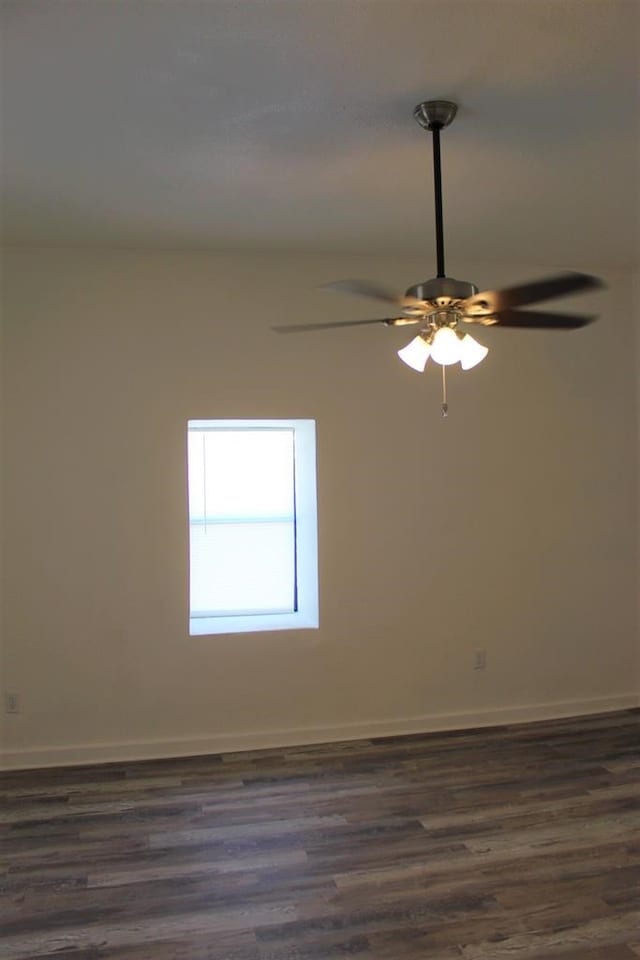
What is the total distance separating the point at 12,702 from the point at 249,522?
1.64 meters

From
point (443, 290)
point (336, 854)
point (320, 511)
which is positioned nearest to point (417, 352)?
point (443, 290)

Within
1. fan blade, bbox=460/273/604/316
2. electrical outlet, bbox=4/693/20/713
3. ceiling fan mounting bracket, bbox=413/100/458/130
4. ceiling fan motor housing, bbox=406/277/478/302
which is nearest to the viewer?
fan blade, bbox=460/273/604/316

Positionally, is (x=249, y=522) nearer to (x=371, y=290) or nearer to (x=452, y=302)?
Result: (x=371, y=290)

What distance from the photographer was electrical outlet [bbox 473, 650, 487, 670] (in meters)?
4.56

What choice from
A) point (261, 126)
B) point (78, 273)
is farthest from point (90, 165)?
point (78, 273)

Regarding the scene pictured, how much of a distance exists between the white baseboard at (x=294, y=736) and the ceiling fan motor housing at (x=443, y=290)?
9.20 ft

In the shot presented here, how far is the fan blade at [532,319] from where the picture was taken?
2.51m

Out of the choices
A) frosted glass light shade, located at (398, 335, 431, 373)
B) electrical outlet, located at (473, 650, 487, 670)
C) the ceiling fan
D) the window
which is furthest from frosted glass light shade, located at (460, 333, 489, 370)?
electrical outlet, located at (473, 650, 487, 670)

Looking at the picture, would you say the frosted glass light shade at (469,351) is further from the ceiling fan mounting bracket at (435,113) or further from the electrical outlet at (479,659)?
the electrical outlet at (479,659)

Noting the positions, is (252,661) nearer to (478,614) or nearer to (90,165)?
(478,614)

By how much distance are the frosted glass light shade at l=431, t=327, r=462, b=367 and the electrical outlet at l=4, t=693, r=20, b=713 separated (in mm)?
2923

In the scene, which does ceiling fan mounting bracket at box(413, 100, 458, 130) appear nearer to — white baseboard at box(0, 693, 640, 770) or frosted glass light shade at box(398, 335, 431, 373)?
frosted glass light shade at box(398, 335, 431, 373)

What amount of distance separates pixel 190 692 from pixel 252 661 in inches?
14.6

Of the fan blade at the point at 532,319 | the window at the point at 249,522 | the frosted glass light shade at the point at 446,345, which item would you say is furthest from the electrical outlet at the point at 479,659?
the frosted glass light shade at the point at 446,345
